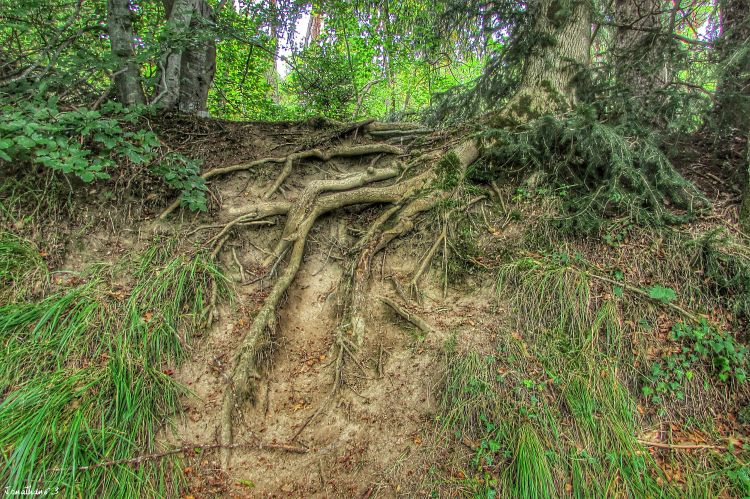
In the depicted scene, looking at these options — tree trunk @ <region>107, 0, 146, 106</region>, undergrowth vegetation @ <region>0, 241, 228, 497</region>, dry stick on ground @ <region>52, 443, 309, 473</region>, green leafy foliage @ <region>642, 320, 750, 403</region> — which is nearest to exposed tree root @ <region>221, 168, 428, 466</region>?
dry stick on ground @ <region>52, 443, 309, 473</region>

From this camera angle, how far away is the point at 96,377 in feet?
8.30

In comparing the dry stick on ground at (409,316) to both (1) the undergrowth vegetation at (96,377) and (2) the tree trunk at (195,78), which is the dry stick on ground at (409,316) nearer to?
(1) the undergrowth vegetation at (96,377)

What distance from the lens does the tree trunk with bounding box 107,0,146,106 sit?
406 centimetres

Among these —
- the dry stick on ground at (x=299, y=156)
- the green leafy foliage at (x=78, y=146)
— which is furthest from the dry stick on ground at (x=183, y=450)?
the dry stick on ground at (x=299, y=156)

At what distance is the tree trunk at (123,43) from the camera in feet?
13.3

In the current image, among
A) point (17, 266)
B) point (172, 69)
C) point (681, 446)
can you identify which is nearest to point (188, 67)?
point (172, 69)

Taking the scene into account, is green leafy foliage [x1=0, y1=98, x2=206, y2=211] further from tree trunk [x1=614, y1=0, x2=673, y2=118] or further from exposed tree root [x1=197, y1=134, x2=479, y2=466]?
tree trunk [x1=614, y1=0, x2=673, y2=118]

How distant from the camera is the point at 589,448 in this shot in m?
2.54

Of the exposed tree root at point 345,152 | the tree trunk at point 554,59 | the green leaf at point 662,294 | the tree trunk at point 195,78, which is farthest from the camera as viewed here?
the tree trunk at point 195,78

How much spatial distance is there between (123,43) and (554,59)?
5.11m

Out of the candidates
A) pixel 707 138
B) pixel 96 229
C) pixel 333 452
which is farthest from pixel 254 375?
pixel 707 138

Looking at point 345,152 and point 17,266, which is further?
point 345,152

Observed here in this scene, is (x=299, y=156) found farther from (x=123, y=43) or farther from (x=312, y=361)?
(x=312, y=361)

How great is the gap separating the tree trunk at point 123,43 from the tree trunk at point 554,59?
4.50 metres
